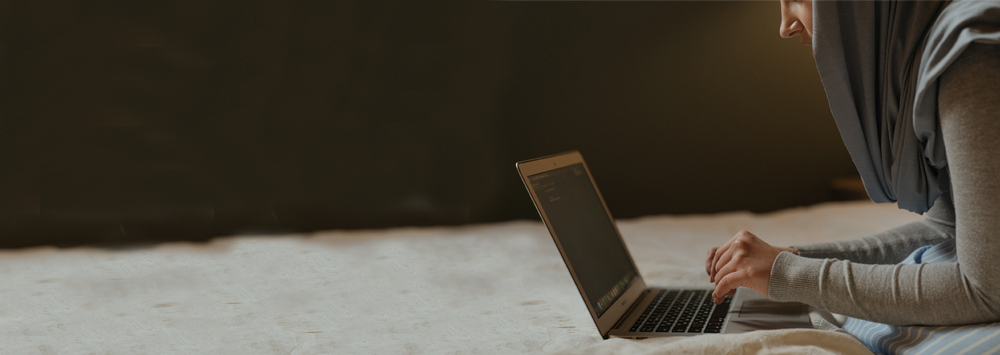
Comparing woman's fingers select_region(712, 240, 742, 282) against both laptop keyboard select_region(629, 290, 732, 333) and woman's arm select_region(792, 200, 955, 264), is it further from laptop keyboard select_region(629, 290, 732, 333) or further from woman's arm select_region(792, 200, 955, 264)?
woman's arm select_region(792, 200, 955, 264)

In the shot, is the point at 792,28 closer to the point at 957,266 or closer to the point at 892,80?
the point at 892,80

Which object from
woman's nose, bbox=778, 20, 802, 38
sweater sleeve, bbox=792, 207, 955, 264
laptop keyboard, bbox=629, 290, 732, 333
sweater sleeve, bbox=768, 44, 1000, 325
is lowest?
sweater sleeve, bbox=792, 207, 955, 264

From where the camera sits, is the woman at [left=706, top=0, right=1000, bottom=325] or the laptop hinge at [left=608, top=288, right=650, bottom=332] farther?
the laptop hinge at [left=608, top=288, right=650, bottom=332]

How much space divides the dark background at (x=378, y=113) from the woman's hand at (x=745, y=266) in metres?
1.78

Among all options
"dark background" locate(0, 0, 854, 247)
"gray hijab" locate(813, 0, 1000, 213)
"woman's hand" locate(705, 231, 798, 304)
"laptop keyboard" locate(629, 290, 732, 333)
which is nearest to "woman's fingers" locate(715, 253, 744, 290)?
"woman's hand" locate(705, 231, 798, 304)

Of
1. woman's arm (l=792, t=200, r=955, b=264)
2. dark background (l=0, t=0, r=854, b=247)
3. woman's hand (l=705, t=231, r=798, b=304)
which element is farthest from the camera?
dark background (l=0, t=0, r=854, b=247)

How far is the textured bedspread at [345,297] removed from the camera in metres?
0.76

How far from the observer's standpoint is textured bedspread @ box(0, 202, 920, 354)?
0.76m

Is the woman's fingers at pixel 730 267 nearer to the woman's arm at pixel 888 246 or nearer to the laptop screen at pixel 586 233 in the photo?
the laptop screen at pixel 586 233

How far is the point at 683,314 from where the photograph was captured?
848 mm

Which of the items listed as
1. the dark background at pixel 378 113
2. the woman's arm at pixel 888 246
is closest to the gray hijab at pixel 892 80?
the woman's arm at pixel 888 246

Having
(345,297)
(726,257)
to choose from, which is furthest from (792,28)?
(345,297)

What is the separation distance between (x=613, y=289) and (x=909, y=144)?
1.37ft

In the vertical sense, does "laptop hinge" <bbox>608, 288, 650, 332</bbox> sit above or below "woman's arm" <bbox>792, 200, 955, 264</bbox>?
above
